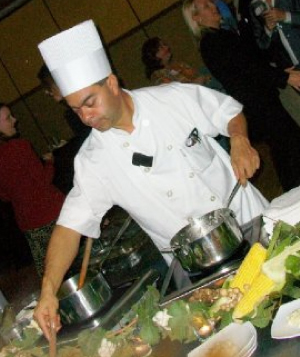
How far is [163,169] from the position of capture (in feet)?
6.37

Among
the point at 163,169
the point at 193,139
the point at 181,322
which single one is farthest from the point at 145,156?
the point at 181,322

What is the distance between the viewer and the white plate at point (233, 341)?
1113mm

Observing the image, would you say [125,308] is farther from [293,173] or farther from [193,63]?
[193,63]

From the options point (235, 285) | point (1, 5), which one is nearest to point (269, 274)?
point (235, 285)

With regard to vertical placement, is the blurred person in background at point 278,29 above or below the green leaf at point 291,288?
above

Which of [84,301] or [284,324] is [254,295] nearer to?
[284,324]

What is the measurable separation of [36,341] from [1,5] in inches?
215

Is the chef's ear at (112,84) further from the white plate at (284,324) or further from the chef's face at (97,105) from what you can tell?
the white plate at (284,324)

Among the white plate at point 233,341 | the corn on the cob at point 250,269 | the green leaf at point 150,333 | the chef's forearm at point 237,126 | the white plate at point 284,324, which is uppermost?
the chef's forearm at point 237,126

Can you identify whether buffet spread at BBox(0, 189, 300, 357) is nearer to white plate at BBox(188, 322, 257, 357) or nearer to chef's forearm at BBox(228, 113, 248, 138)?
white plate at BBox(188, 322, 257, 357)

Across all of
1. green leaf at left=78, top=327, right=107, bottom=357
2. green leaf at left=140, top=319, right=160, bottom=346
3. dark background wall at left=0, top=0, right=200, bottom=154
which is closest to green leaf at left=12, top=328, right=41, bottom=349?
green leaf at left=78, top=327, right=107, bottom=357

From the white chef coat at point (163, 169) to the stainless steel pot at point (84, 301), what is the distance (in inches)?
12.6

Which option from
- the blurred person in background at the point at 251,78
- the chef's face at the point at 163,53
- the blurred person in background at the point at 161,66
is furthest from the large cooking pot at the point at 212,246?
the chef's face at the point at 163,53

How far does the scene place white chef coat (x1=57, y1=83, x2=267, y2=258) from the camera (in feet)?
6.37
